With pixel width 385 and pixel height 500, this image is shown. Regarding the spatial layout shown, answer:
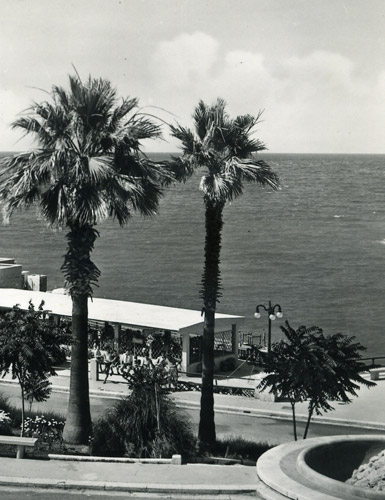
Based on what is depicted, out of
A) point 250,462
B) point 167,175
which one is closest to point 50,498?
point 250,462

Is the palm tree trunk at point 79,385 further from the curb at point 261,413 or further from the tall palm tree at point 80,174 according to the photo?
the curb at point 261,413

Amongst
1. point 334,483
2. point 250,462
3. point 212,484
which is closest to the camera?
point 334,483

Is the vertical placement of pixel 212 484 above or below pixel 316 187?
below

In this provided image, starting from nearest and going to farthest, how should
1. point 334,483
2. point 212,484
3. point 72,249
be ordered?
point 334,483 < point 212,484 < point 72,249

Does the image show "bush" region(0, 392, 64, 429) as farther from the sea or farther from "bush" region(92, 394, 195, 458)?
the sea

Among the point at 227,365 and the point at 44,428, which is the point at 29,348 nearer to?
the point at 44,428

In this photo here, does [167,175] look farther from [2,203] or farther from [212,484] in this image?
[212,484]

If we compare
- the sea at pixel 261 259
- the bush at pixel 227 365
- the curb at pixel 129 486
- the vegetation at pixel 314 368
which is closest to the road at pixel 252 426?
the vegetation at pixel 314 368

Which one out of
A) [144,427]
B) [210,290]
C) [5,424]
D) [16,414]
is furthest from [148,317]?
[144,427]
